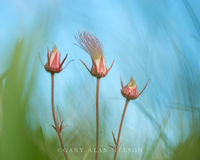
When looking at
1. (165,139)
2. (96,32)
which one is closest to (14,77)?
(96,32)

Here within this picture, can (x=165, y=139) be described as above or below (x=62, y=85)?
below

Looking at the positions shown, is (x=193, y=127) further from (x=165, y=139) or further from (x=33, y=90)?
(x=33, y=90)

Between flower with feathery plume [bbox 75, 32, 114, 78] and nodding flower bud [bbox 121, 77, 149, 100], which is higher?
flower with feathery plume [bbox 75, 32, 114, 78]

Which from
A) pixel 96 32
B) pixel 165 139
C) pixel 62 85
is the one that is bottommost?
pixel 165 139

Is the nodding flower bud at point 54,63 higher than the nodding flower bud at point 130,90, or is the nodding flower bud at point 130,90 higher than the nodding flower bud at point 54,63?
the nodding flower bud at point 54,63

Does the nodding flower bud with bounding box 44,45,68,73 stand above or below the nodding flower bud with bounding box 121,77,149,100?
above

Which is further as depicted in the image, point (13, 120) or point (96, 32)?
point (96, 32)
